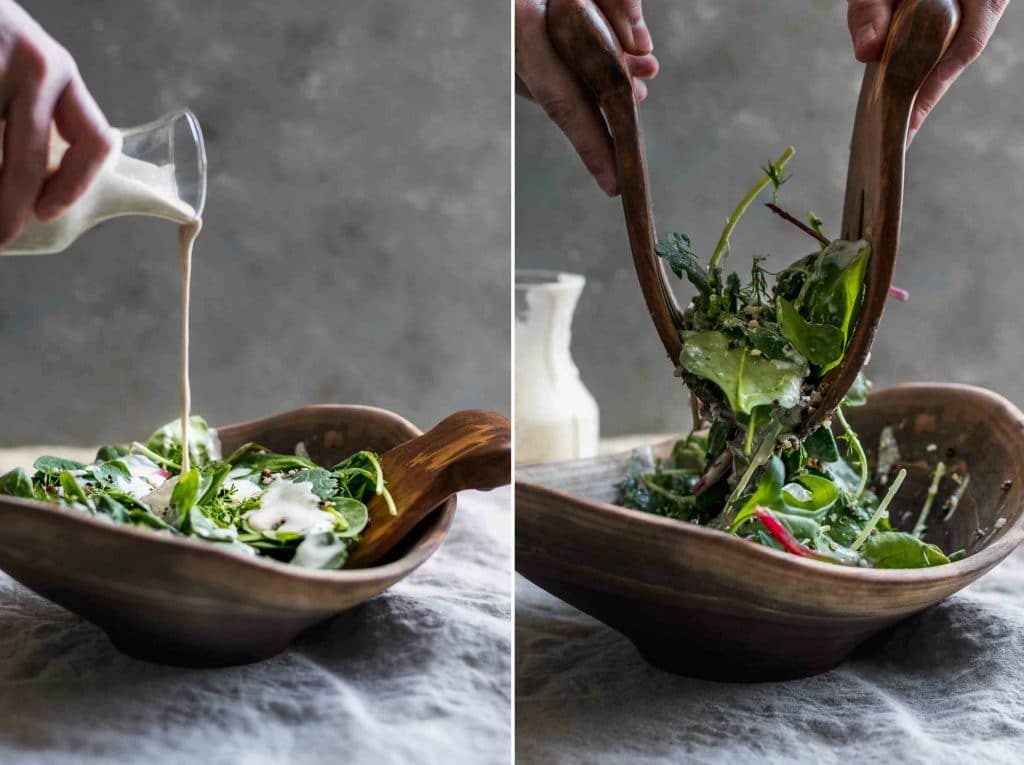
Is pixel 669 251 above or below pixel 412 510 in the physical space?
above

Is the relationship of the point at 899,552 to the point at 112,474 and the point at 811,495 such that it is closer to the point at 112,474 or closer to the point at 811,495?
the point at 811,495

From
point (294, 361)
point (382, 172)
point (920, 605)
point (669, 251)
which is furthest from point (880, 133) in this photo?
point (294, 361)

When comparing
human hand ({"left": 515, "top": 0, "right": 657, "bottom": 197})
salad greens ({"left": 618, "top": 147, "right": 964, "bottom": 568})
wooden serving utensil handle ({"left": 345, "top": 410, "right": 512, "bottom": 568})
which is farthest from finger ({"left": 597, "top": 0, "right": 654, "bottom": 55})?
wooden serving utensil handle ({"left": 345, "top": 410, "right": 512, "bottom": 568})

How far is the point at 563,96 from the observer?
25.0 inches

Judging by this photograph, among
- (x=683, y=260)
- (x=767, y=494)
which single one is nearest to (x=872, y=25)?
(x=683, y=260)

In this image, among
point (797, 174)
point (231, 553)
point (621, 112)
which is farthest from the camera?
point (797, 174)

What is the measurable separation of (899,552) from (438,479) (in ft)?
0.87

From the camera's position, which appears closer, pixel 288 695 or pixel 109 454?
pixel 288 695

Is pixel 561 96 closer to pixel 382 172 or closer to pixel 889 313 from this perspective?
pixel 382 172

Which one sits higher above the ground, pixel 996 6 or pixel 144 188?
pixel 996 6

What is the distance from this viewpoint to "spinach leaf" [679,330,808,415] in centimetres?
58

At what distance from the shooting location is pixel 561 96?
25.0 inches

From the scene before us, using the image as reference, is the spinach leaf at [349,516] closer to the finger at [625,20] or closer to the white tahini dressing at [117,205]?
the white tahini dressing at [117,205]

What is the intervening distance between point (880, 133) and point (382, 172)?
3.11 feet
